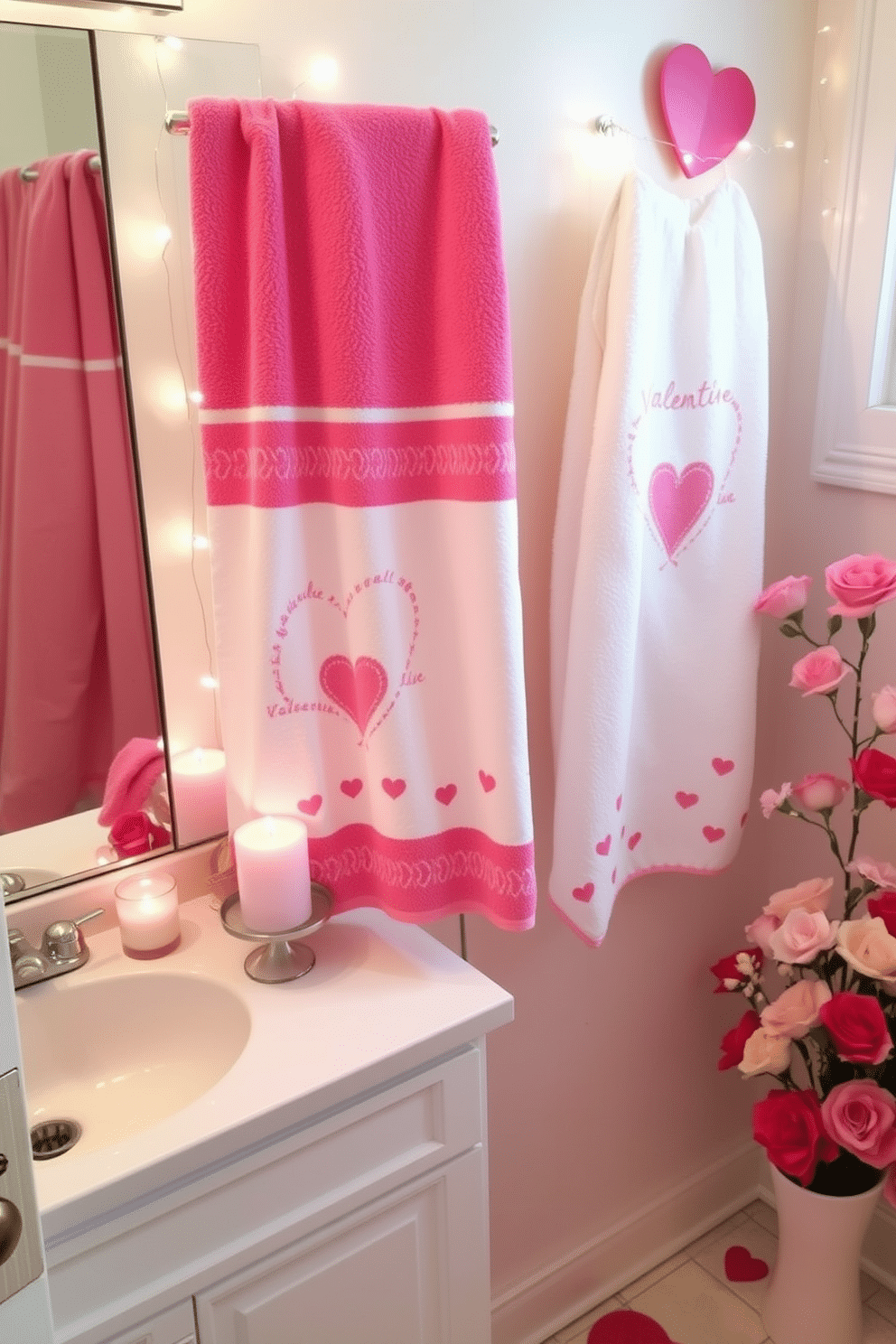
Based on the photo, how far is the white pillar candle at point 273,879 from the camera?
1.14m

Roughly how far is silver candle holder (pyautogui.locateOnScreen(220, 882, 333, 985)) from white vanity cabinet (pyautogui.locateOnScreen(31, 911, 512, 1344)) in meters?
0.02

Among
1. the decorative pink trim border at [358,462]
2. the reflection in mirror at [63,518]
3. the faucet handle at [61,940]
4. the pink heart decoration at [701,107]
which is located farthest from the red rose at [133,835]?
the pink heart decoration at [701,107]

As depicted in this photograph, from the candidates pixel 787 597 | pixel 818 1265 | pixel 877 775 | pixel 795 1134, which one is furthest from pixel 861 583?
pixel 818 1265

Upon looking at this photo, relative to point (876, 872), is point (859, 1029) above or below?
below

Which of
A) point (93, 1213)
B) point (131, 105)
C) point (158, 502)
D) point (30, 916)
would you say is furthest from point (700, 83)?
point (93, 1213)

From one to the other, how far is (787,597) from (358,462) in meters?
0.70

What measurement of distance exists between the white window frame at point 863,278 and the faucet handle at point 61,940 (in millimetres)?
1245

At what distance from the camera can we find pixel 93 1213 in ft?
2.99

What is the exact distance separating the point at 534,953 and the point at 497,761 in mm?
537

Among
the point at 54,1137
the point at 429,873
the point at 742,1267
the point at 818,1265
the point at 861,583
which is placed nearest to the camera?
the point at 54,1137

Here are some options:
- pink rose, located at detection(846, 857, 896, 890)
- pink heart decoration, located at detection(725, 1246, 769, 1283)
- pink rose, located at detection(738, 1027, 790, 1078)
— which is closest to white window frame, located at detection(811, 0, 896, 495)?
pink rose, located at detection(846, 857, 896, 890)

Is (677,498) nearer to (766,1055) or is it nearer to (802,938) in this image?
(802,938)

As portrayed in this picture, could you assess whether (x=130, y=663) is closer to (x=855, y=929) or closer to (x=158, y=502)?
(x=158, y=502)

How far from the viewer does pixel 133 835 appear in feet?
4.21
